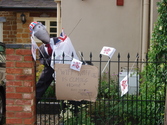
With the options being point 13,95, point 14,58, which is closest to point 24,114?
point 13,95

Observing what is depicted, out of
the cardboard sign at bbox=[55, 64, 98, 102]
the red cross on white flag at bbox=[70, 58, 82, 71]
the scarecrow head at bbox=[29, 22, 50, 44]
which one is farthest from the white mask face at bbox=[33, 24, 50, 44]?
the red cross on white flag at bbox=[70, 58, 82, 71]

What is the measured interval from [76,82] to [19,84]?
2.70ft

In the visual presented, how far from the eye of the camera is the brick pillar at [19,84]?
493 cm

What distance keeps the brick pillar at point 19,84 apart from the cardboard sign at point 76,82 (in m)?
0.40

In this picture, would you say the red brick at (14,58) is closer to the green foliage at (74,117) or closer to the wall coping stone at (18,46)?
the wall coping stone at (18,46)

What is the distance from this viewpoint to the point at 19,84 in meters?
4.96

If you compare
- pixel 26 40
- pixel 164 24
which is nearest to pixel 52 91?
pixel 164 24

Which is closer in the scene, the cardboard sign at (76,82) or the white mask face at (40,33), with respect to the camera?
the cardboard sign at (76,82)

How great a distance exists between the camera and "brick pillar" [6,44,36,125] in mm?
4930

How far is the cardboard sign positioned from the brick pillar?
0.40 m

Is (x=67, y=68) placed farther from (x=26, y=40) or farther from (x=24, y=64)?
(x=26, y=40)

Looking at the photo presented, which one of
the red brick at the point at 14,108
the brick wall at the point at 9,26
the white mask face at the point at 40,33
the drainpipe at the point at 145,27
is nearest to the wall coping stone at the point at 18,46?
the red brick at the point at 14,108

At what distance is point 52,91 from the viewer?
7.66 metres

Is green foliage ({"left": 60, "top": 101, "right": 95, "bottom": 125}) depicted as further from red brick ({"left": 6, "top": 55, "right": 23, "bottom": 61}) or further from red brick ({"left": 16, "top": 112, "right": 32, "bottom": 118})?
red brick ({"left": 6, "top": 55, "right": 23, "bottom": 61})
